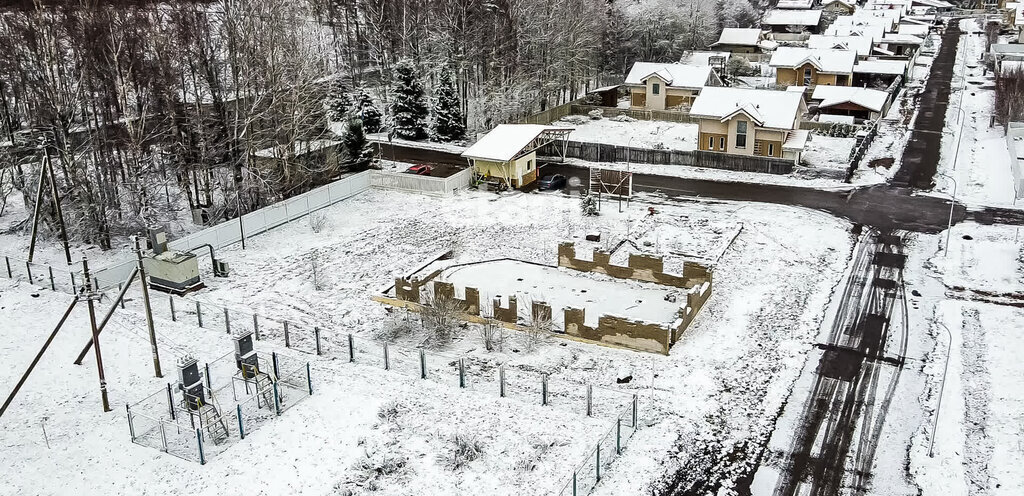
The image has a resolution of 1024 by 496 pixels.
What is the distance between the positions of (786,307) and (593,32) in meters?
49.4

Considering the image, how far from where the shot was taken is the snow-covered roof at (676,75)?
63.5m

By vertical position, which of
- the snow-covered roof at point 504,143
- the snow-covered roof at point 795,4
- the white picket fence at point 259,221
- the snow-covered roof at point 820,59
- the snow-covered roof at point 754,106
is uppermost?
the snow-covered roof at point 795,4

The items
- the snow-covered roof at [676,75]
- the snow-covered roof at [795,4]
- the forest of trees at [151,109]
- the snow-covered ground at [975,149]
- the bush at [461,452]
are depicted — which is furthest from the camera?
the snow-covered roof at [795,4]

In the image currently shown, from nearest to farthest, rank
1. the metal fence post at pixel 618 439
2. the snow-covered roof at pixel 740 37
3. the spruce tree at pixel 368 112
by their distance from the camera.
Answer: the metal fence post at pixel 618 439, the spruce tree at pixel 368 112, the snow-covered roof at pixel 740 37

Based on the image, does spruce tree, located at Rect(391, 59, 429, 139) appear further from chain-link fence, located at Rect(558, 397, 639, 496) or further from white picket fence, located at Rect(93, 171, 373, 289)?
chain-link fence, located at Rect(558, 397, 639, 496)

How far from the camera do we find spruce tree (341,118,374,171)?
153 feet

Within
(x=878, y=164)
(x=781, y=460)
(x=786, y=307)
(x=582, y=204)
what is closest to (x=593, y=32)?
(x=878, y=164)

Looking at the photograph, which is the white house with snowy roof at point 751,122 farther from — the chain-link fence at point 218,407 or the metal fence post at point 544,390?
the chain-link fence at point 218,407

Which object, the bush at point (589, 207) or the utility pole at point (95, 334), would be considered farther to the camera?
the bush at point (589, 207)

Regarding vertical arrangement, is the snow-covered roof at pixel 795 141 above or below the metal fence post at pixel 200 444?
above

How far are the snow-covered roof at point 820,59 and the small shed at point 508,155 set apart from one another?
1414 inches

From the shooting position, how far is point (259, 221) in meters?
36.1

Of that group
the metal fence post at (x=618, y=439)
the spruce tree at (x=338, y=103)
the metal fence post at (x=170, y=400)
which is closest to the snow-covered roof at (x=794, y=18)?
the spruce tree at (x=338, y=103)

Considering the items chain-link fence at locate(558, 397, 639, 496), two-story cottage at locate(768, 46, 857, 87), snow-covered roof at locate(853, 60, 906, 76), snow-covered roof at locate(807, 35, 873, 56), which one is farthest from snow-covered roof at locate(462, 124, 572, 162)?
snow-covered roof at locate(807, 35, 873, 56)
